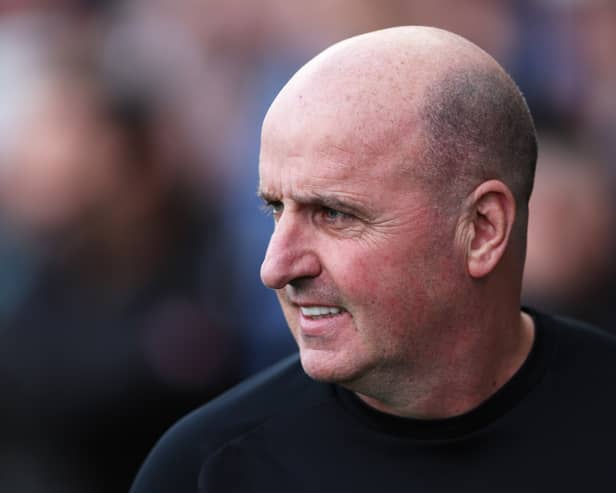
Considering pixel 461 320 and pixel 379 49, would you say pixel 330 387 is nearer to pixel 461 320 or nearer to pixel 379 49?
pixel 461 320

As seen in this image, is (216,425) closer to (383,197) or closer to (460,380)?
(460,380)

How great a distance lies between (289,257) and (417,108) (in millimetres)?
467

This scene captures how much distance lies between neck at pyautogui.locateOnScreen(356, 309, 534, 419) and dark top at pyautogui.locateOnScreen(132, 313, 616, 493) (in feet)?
0.08

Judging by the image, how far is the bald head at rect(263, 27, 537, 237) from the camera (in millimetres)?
2879

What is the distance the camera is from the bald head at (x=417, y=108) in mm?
2879

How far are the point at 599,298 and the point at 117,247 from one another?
84.8 inches

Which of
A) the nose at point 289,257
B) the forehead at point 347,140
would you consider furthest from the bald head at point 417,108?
the nose at point 289,257

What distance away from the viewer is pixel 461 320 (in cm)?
304

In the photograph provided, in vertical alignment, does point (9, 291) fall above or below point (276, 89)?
below

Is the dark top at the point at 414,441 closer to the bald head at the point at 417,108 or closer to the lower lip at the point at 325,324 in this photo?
the lower lip at the point at 325,324

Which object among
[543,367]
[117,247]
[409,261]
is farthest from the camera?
[117,247]

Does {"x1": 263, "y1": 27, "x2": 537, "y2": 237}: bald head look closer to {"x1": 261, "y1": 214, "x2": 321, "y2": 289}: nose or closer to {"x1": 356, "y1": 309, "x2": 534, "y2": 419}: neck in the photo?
{"x1": 261, "y1": 214, "x2": 321, "y2": 289}: nose

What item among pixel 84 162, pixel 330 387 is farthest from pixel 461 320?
pixel 84 162

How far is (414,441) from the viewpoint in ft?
10.1
